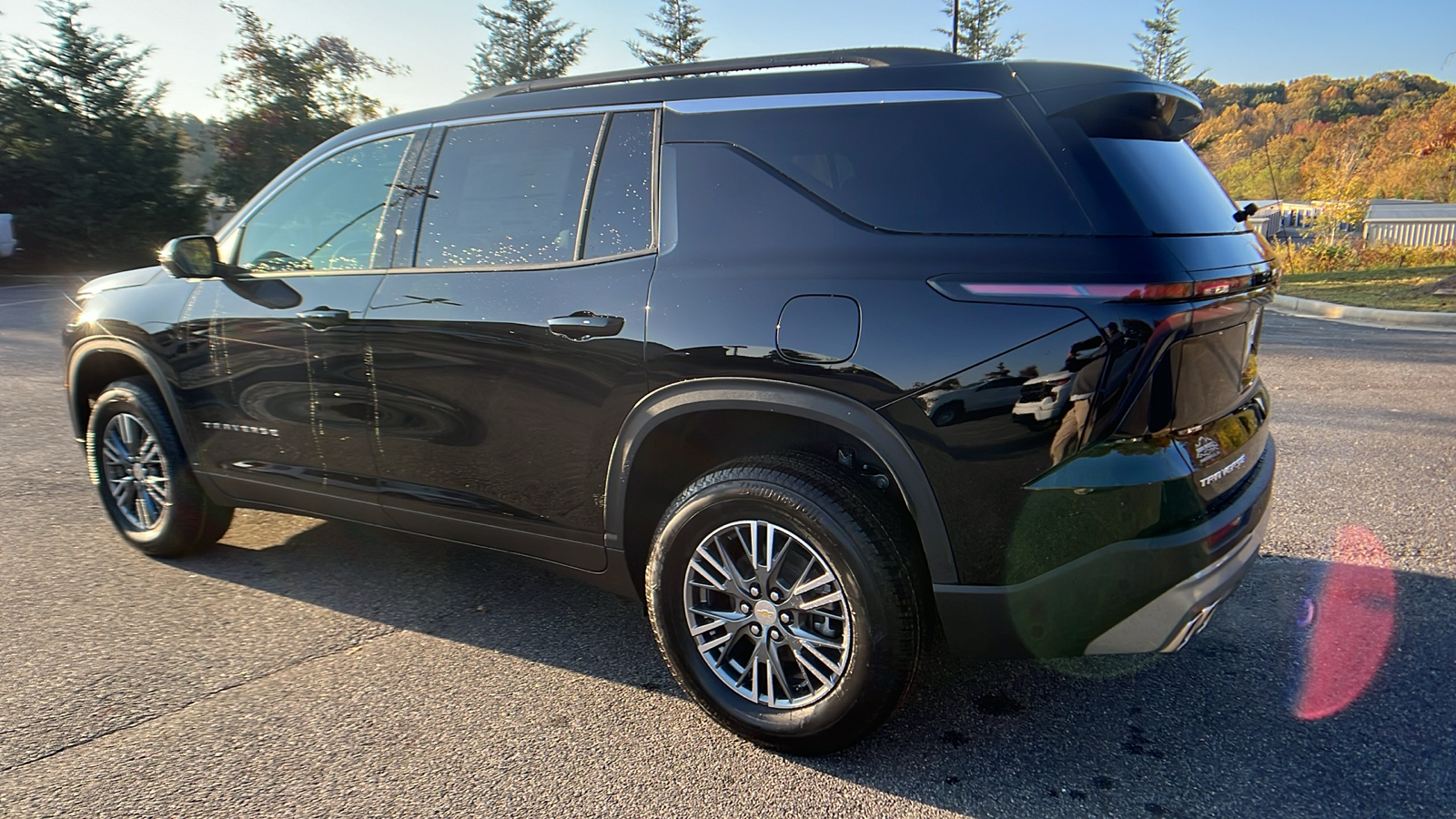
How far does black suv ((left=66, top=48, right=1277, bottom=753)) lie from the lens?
2197mm

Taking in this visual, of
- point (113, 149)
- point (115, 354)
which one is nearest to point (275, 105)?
point (113, 149)

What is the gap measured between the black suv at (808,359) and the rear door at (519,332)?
12 millimetres

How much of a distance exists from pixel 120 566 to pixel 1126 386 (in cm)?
416

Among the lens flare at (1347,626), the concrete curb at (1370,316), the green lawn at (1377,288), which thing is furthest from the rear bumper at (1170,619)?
the green lawn at (1377,288)

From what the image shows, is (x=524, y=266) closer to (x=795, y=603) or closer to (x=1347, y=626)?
(x=795, y=603)

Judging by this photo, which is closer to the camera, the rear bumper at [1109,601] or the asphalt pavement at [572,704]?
the rear bumper at [1109,601]

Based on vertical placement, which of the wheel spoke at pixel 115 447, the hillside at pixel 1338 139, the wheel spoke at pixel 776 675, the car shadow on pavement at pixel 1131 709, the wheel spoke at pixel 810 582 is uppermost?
the hillside at pixel 1338 139

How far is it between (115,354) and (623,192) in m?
2.79

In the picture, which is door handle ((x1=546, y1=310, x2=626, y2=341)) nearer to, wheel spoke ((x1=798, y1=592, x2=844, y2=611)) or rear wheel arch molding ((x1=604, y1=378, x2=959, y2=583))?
rear wheel arch molding ((x1=604, y1=378, x2=959, y2=583))

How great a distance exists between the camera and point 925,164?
7.91 feet

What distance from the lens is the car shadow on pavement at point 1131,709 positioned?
2375mm

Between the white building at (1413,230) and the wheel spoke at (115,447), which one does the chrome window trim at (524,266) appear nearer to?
the wheel spoke at (115,447)

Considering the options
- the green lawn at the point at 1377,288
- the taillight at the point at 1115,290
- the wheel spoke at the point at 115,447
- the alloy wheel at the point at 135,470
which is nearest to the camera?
the taillight at the point at 1115,290

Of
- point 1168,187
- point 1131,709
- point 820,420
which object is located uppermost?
point 1168,187
